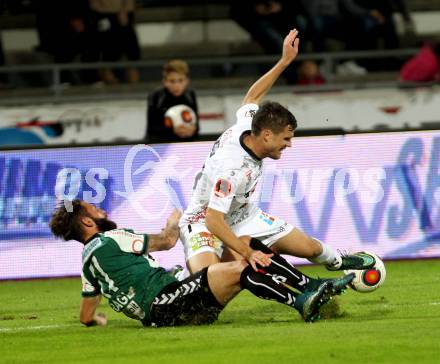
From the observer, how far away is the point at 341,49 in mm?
20281

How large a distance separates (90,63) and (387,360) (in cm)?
1154

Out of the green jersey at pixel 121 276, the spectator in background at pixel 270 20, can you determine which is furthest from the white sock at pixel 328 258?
the spectator in background at pixel 270 20

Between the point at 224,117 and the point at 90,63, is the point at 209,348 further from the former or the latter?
the point at 90,63

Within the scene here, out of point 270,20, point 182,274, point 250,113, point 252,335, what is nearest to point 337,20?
point 270,20

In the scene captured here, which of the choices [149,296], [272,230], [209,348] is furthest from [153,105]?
[209,348]

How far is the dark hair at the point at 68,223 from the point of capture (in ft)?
31.9

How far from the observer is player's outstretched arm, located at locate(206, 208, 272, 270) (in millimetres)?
9312


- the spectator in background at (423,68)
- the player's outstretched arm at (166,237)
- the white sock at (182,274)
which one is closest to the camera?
the player's outstretched arm at (166,237)

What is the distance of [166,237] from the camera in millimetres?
9984

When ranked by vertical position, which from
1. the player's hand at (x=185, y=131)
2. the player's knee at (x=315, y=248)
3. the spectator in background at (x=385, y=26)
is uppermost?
the player's knee at (x=315, y=248)

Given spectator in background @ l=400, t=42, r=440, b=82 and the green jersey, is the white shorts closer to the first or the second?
the green jersey

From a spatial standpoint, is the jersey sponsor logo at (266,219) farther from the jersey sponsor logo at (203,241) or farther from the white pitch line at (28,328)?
the white pitch line at (28,328)

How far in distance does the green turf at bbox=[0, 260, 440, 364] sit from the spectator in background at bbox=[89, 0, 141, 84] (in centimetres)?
760

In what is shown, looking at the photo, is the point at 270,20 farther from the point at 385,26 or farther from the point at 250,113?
the point at 250,113
